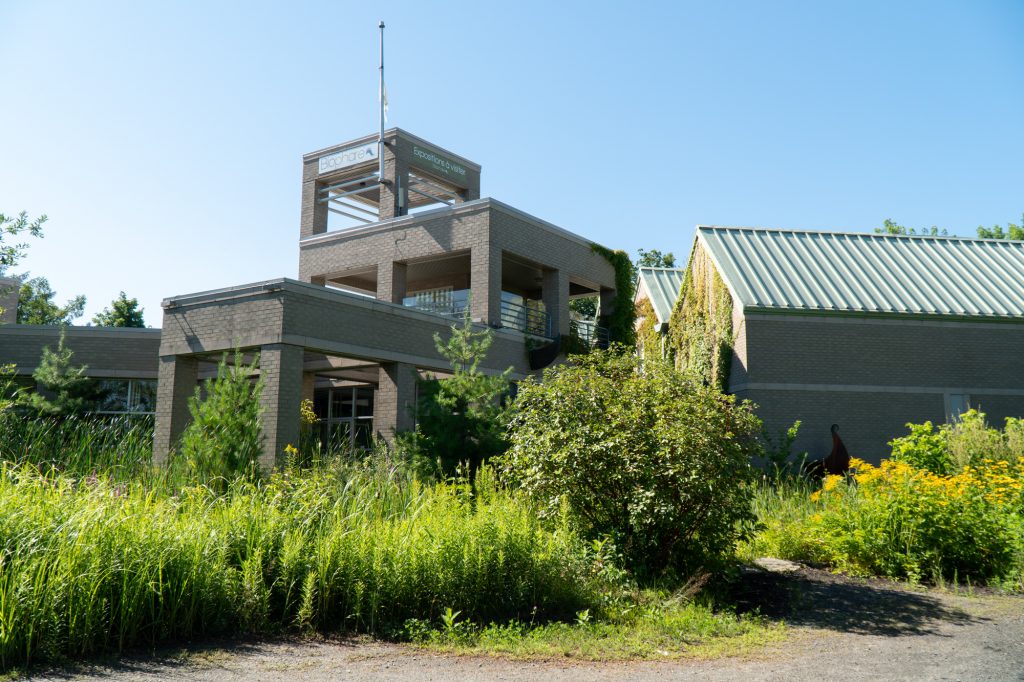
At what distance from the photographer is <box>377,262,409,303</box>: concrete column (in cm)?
2525

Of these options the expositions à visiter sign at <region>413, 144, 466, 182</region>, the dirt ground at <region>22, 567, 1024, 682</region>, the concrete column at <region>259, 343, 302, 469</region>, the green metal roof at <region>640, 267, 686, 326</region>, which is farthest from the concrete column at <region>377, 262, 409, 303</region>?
the dirt ground at <region>22, 567, 1024, 682</region>

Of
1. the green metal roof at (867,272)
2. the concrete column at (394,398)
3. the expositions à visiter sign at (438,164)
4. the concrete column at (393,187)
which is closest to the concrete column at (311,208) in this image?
the concrete column at (393,187)

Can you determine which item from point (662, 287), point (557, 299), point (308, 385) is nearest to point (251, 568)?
point (308, 385)

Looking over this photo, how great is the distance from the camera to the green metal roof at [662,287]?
29.8 meters

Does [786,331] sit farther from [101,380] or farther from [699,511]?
[101,380]

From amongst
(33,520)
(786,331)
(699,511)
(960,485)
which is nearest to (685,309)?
(786,331)

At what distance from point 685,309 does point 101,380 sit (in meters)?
18.1

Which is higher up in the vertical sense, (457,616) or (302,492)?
(302,492)

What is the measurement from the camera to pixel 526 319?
26.6 m

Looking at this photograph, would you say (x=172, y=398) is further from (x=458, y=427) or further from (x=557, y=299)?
(x=557, y=299)

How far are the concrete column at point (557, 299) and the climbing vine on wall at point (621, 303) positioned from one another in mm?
2393

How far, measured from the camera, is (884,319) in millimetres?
21188

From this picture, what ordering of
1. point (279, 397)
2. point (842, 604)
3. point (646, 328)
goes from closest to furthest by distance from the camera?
point (842, 604), point (279, 397), point (646, 328)

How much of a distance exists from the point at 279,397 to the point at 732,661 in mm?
12443
